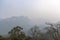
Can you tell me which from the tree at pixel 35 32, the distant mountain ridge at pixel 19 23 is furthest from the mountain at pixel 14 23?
the tree at pixel 35 32

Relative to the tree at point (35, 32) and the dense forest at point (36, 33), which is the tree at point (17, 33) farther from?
the tree at point (35, 32)

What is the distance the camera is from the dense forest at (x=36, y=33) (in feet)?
10.7

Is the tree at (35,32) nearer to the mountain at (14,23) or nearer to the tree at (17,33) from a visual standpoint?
the mountain at (14,23)

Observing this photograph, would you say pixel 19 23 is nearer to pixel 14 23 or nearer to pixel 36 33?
pixel 14 23

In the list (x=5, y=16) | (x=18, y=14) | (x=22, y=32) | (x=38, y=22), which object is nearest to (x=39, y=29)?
(x=38, y=22)

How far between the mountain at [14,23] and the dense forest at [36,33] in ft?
0.26

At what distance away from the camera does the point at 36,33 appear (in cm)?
337

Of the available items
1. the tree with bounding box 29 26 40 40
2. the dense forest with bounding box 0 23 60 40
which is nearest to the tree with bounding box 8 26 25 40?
the dense forest with bounding box 0 23 60 40

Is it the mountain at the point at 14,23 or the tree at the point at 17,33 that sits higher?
the mountain at the point at 14,23

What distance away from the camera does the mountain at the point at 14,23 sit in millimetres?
3279

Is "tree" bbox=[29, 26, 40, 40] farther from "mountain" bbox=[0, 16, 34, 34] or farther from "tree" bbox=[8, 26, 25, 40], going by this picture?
"tree" bbox=[8, 26, 25, 40]

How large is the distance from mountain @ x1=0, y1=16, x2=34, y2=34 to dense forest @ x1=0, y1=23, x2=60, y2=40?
0.08m

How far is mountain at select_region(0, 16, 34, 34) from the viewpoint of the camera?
10.8 ft

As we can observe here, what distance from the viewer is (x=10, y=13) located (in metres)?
3.40
